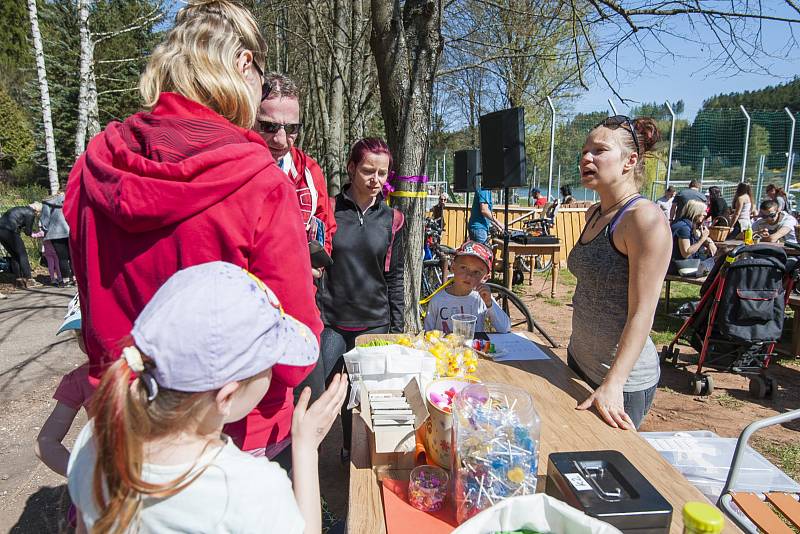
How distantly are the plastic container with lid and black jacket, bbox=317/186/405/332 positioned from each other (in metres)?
1.87

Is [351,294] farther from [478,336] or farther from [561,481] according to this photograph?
[561,481]

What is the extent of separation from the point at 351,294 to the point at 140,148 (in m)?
1.58

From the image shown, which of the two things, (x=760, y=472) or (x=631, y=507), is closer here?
(x=631, y=507)

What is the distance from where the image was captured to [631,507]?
92 cm

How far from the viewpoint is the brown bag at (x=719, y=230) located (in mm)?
10141

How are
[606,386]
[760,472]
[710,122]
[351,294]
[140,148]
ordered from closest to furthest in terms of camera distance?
[140,148], [606,386], [760,472], [351,294], [710,122]

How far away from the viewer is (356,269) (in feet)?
8.17

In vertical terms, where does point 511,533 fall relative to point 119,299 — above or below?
below

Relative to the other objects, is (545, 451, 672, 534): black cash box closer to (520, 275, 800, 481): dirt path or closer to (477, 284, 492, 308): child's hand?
(477, 284, 492, 308): child's hand

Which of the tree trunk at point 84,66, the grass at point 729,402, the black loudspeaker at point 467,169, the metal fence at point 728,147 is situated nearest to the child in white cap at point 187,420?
the grass at point 729,402

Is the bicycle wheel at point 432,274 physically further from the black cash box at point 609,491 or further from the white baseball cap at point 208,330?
the white baseball cap at point 208,330

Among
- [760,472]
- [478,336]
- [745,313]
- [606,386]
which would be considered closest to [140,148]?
[606,386]

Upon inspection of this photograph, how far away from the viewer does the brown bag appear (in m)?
10.1

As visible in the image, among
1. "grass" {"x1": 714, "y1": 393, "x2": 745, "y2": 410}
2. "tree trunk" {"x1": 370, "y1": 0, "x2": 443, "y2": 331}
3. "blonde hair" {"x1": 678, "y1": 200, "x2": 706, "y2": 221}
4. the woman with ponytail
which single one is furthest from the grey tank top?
"blonde hair" {"x1": 678, "y1": 200, "x2": 706, "y2": 221}
